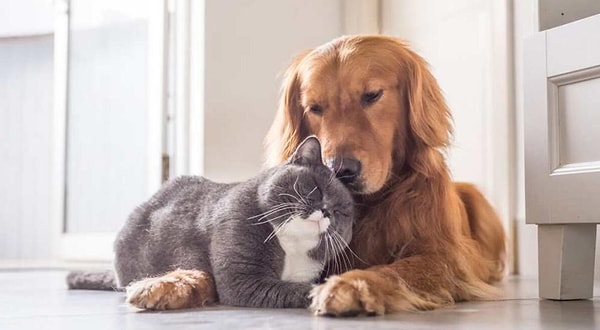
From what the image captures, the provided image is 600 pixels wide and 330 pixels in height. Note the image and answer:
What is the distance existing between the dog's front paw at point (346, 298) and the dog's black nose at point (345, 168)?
0.22 metres

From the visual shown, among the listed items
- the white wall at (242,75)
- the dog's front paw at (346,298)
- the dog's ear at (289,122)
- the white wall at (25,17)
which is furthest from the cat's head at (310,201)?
the white wall at (25,17)

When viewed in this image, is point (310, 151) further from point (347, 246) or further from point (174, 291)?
point (174, 291)

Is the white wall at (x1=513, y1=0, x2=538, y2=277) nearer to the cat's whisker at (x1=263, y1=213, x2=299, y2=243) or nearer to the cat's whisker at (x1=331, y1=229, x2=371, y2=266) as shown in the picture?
the cat's whisker at (x1=331, y1=229, x2=371, y2=266)

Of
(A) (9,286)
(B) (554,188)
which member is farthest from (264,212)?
(A) (9,286)

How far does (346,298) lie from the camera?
1255 mm

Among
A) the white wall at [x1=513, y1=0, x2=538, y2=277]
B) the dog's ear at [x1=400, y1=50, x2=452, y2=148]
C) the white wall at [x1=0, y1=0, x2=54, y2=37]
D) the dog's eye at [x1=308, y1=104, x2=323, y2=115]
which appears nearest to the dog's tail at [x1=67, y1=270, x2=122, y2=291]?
the dog's eye at [x1=308, y1=104, x2=323, y2=115]

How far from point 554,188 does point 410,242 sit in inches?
10.9

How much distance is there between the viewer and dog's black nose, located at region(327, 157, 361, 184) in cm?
146

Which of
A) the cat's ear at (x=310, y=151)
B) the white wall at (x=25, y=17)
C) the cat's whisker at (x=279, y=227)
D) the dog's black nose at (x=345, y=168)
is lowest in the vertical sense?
the cat's whisker at (x=279, y=227)

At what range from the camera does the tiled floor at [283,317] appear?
1169 mm

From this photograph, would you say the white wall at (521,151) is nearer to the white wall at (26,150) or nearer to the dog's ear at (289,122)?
the dog's ear at (289,122)

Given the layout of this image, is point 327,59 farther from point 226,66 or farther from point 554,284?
point 226,66

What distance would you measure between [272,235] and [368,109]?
1.08 feet

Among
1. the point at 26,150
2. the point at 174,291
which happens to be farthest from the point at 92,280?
the point at 26,150
